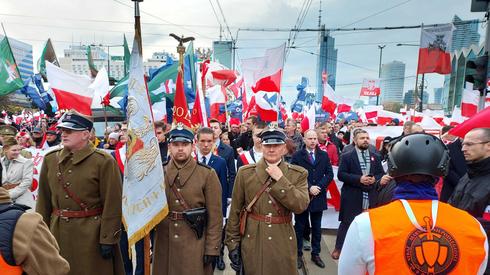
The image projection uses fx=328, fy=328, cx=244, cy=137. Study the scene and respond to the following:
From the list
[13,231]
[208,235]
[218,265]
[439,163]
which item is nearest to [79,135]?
[208,235]

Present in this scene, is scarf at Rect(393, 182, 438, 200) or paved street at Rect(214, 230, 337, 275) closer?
scarf at Rect(393, 182, 438, 200)

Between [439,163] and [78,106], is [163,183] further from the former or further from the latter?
[78,106]

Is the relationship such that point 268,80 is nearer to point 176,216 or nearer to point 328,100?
point 176,216

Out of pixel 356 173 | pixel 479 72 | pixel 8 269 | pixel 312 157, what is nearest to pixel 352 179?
pixel 356 173

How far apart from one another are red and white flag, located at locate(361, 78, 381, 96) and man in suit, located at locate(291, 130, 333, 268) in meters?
20.7

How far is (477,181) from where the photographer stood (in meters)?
3.03

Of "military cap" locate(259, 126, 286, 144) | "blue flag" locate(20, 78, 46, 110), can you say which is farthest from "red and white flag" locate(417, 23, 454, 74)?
"blue flag" locate(20, 78, 46, 110)

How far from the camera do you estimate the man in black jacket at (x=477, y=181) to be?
286 centimetres

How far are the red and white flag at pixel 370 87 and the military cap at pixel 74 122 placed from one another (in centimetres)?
2350

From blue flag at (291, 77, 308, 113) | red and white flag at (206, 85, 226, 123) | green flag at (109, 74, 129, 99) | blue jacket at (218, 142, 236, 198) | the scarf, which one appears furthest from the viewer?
blue flag at (291, 77, 308, 113)

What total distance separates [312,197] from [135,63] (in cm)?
341

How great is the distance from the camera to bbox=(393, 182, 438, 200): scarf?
62.5 inches

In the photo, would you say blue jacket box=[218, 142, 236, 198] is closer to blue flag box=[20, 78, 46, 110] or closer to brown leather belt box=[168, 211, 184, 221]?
brown leather belt box=[168, 211, 184, 221]

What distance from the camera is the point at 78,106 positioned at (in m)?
6.93
